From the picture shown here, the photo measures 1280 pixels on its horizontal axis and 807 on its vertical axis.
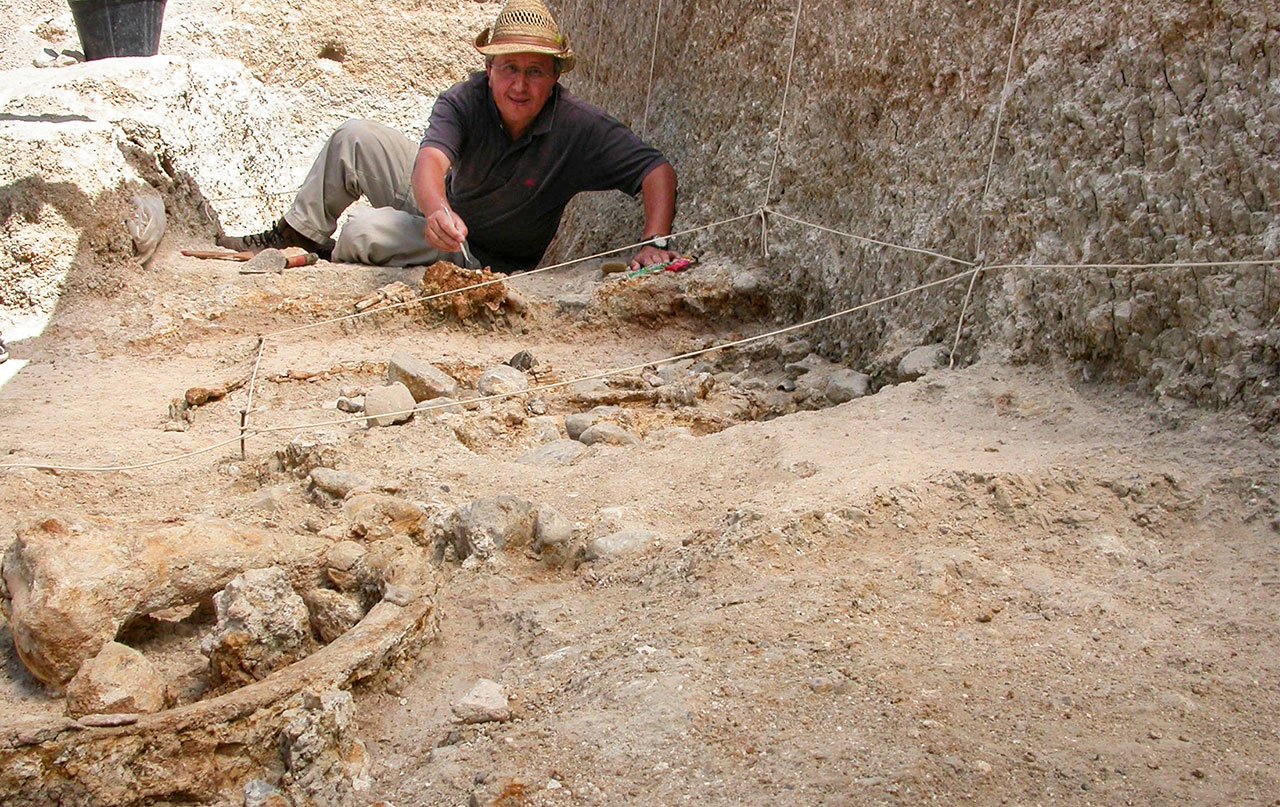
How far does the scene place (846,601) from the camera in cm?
196

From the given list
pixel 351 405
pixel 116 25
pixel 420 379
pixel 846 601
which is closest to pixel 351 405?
pixel 351 405

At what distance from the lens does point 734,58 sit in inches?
173

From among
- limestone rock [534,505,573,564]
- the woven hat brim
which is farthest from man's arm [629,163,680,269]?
limestone rock [534,505,573,564]

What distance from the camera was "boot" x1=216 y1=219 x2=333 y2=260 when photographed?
19.0ft

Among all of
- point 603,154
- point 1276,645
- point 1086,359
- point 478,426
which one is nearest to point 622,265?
point 603,154

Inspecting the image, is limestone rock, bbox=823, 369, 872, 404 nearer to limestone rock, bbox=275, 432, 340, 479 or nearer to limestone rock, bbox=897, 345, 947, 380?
limestone rock, bbox=897, 345, 947, 380

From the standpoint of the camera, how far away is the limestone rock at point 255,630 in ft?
6.79

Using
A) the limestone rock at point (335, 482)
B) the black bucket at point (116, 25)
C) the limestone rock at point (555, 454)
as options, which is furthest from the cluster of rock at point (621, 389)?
the black bucket at point (116, 25)

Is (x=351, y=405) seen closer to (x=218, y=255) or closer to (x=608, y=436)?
(x=608, y=436)

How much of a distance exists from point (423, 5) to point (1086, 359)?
736 cm

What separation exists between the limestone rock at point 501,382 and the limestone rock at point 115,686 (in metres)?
1.62

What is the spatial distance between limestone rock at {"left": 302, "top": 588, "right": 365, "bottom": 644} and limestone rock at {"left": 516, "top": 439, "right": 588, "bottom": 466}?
2.64ft

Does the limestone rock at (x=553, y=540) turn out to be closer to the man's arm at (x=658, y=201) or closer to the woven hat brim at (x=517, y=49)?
the man's arm at (x=658, y=201)

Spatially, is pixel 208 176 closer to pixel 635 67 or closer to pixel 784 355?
pixel 635 67
